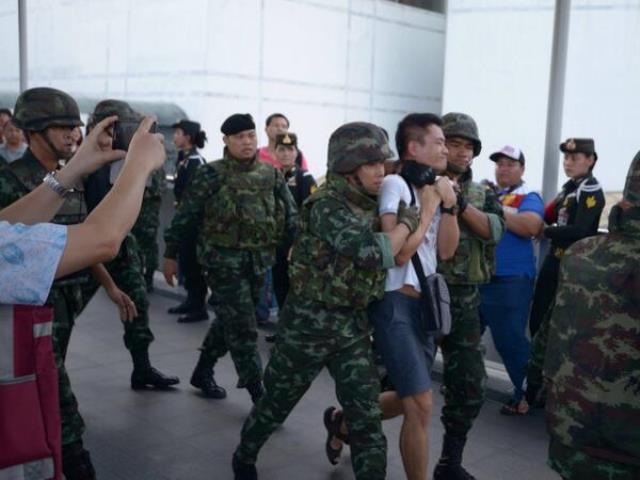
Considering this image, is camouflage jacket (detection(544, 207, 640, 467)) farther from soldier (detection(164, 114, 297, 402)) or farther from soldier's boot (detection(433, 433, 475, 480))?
soldier (detection(164, 114, 297, 402))

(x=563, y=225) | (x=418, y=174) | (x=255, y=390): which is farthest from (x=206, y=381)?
(x=563, y=225)

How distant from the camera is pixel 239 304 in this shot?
14.8 feet

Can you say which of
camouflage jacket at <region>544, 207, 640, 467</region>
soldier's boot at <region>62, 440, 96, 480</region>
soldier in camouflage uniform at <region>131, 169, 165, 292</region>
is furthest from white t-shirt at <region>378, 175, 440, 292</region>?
soldier in camouflage uniform at <region>131, 169, 165, 292</region>

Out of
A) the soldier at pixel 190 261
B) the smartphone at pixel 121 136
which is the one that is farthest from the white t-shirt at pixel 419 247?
the soldier at pixel 190 261

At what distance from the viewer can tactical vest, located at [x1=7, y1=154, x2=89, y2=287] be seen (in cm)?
333

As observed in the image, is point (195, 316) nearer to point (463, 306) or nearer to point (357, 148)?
point (463, 306)

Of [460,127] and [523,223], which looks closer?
[460,127]

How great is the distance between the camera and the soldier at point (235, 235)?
452 centimetres

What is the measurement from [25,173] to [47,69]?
14.2 m

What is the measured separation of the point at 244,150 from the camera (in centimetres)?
471

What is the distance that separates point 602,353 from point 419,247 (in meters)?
1.29

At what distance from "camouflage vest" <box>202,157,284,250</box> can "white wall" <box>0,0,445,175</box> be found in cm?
871

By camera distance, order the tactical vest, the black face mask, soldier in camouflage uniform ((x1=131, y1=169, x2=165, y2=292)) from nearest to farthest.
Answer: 1. the black face mask
2. the tactical vest
3. soldier in camouflage uniform ((x1=131, y1=169, x2=165, y2=292))

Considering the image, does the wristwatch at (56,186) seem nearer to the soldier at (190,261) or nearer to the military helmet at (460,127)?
the military helmet at (460,127)
